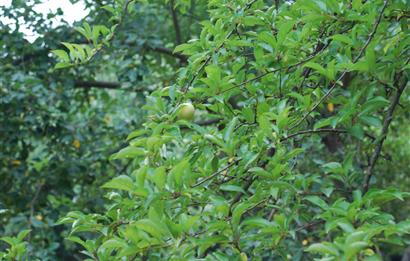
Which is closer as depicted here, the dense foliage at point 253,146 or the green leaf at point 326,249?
the green leaf at point 326,249

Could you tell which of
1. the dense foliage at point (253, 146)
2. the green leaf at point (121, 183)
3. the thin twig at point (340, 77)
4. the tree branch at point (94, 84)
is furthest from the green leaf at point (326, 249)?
the tree branch at point (94, 84)

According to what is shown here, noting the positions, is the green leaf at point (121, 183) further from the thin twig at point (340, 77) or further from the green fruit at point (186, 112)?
the thin twig at point (340, 77)

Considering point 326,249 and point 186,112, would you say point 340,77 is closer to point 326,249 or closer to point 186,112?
point 186,112

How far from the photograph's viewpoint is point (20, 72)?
140 inches

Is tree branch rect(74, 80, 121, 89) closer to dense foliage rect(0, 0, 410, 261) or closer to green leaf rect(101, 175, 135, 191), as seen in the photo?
dense foliage rect(0, 0, 410, 261)

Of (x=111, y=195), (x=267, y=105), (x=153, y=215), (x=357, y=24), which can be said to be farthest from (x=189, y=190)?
(x=357, y=24)

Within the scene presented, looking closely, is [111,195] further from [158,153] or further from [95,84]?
[95,84]

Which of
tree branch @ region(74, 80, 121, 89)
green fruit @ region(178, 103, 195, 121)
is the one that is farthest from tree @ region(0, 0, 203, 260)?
green fruit @ region(178, 103, 195, 121)

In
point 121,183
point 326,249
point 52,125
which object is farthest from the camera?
point 52,125

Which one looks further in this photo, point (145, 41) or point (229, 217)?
point (145, 41)

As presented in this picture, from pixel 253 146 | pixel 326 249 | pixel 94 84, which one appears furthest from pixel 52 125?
pixel 326 249

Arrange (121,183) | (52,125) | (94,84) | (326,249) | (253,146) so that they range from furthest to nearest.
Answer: (94,84)
(52,125)
(253,146)
(121,183)
(326,249)

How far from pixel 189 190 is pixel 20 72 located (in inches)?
96.6

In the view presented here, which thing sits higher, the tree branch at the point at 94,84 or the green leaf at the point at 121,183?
the green leaf at the point at 121,183
